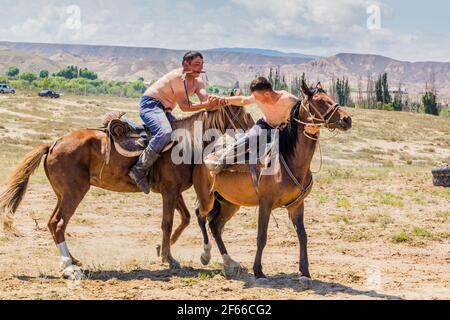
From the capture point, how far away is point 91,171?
29.8 ft

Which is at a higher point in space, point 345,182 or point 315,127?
point 315,127

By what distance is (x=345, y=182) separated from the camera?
19.9m

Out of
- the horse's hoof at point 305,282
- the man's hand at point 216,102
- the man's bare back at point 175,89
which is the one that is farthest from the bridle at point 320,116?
the horse's hoof at point 305,282

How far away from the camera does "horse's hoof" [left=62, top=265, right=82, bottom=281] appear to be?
834cm

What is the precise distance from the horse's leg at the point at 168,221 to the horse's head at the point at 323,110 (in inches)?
90.9

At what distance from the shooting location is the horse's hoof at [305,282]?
805 centimetres

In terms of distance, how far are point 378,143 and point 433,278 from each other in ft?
122

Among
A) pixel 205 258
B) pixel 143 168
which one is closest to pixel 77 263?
pixel 143 168

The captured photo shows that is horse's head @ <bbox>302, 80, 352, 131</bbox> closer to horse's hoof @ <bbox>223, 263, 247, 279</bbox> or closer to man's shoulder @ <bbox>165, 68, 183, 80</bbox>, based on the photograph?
man's shoulder @ <bbox>165, 68, 183, 80</bbox>

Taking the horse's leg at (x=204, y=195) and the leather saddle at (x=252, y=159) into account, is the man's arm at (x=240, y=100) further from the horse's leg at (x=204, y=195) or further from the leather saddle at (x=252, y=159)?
the horse's leg at (x=204, y=195)

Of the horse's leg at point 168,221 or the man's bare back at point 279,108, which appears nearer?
the man's bare back at point 279,108

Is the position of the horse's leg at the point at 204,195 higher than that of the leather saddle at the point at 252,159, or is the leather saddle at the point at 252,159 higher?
the leather saddle at the point at 252,159
